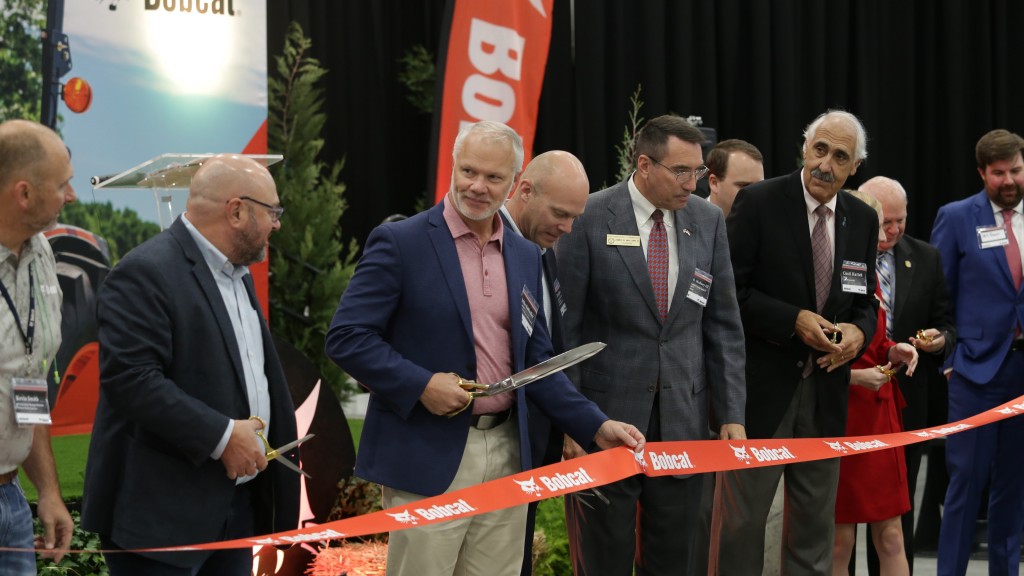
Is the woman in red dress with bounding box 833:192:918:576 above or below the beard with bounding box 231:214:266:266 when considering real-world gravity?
below

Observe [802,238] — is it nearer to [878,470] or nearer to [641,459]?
[878,470]

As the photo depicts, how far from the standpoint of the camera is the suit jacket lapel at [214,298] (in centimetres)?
268

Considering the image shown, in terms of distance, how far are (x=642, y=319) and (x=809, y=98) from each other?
598 centimetres

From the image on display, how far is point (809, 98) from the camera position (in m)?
9.03

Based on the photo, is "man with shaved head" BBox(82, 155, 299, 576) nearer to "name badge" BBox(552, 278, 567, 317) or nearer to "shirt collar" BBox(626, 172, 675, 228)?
"name badge" BBox(552, 278, 567, 317)

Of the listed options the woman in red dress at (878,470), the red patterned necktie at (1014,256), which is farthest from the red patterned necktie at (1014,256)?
the woman in red dress at (878,470)

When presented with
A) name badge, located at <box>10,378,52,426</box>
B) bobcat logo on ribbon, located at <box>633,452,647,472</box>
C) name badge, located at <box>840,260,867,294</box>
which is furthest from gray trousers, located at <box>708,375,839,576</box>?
name badge, located at <box>10,378,52,426</box>

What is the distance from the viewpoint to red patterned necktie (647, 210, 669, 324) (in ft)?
11.8

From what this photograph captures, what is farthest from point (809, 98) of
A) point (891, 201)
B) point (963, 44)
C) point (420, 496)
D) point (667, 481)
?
point (420, 496)

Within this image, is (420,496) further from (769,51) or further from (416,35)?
(769,51)

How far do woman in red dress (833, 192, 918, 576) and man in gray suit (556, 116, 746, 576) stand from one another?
3.41 ft

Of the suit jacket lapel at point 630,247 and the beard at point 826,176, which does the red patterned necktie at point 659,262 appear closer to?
the suit jacket lapel at point 630,247

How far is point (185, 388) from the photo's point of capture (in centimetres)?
264

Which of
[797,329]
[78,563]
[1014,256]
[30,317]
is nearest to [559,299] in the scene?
[797,329]
